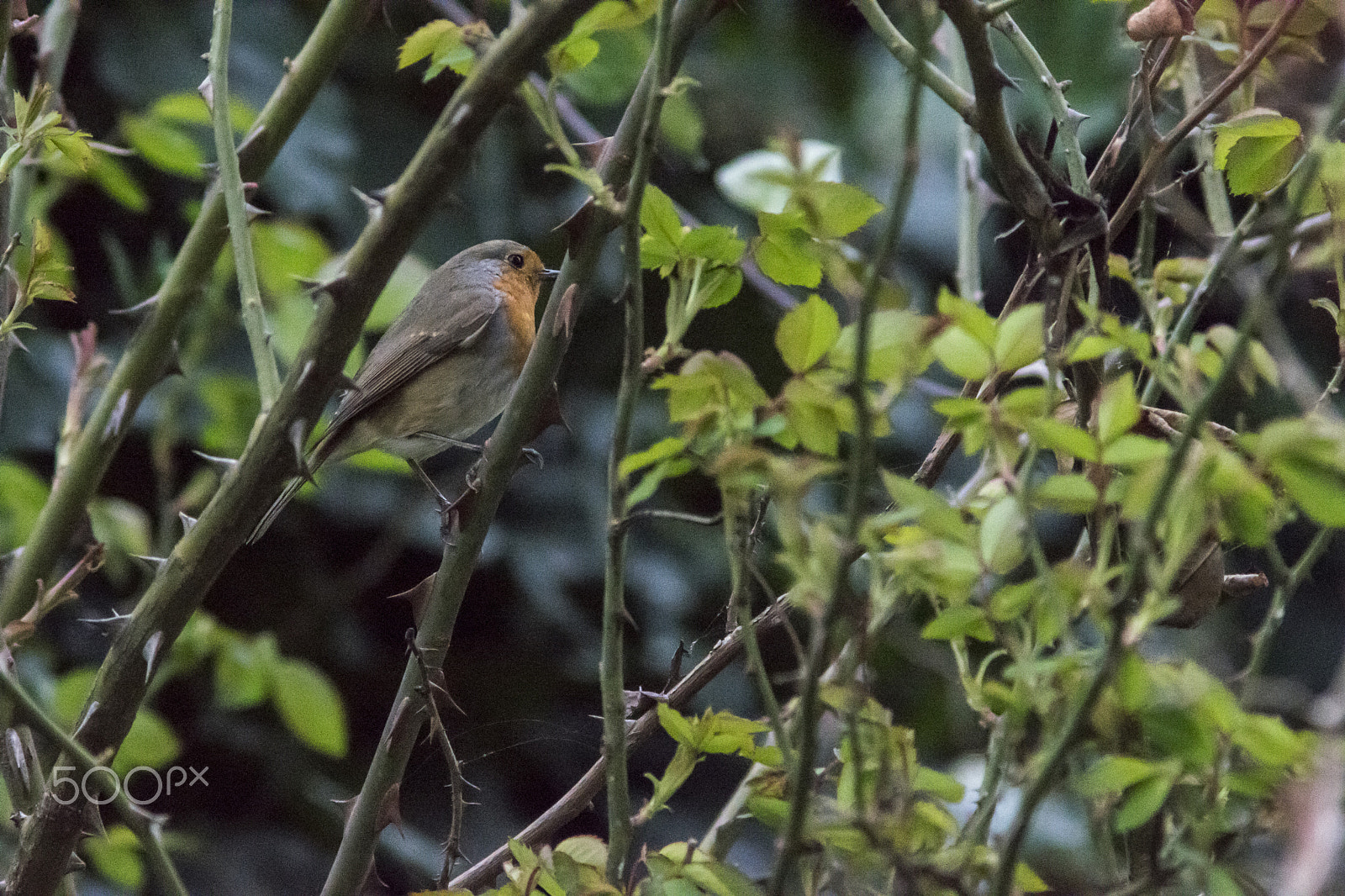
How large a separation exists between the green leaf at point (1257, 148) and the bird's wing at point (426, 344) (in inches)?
77.6

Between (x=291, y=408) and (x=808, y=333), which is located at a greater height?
(x=808, y=333)

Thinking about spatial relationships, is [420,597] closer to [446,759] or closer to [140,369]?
[446,759]

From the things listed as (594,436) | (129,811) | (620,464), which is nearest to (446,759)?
(129,811)

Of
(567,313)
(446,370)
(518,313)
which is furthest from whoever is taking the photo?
(518,313)

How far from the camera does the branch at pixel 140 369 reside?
60.2 inches

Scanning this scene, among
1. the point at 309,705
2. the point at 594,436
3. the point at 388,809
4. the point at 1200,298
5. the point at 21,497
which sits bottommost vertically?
the point at 594,436

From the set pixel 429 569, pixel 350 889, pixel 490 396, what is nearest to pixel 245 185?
pixel 350 889

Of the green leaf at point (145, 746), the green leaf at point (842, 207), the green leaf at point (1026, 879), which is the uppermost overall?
the green leaf at point (842, 207)

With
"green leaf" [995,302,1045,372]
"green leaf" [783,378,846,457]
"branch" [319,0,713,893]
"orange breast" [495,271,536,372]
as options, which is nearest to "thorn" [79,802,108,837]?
"branch" [319,0,713,893]

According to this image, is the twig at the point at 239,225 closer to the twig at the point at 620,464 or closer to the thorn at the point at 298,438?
the thorn at the point at 298,438

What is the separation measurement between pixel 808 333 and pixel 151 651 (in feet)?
2.99

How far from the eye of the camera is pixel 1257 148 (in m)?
1.00

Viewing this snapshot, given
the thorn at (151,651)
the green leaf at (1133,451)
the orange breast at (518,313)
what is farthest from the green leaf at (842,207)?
the orange breast at (518,313)

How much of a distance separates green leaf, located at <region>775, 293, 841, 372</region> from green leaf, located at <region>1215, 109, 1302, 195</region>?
1.48 feet
